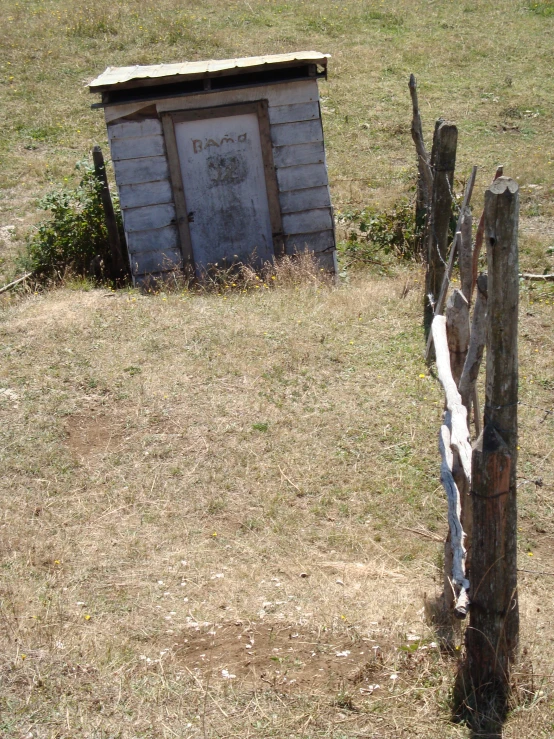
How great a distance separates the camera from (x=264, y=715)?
11.3ft

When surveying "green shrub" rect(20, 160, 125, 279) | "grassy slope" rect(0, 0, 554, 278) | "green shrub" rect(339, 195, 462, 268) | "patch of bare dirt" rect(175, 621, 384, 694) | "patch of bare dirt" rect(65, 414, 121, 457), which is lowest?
"patch of bare dirt" rect(175, 621, 384, 694)

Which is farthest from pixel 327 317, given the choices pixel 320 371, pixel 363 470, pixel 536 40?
pixel 536 40

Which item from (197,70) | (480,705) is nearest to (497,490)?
(480,705)

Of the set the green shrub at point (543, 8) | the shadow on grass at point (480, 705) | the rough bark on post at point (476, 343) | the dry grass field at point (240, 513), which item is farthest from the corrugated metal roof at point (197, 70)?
the green shrub at point (543, 8)

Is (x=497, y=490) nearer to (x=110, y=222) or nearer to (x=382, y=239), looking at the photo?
(x=382, y=239)

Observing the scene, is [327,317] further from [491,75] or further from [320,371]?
[491,75]

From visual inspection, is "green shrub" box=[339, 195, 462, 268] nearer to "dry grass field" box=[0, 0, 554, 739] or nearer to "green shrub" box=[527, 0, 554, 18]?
"dry grass field" box=[0, 0, 554, 739]

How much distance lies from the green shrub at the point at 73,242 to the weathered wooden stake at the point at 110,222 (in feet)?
0.37

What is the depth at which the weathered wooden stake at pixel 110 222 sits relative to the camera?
9.69 m

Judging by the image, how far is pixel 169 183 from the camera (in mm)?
9469

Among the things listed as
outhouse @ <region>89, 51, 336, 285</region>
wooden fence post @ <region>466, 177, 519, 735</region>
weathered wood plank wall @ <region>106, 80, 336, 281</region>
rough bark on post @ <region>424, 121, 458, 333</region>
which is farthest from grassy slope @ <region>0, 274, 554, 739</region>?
outhouse @ <region>89, 51, 336, 285</region>

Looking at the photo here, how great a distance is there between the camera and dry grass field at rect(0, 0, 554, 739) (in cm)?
355

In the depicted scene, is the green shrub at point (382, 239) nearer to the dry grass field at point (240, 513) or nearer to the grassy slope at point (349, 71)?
the dry grass field at point (240, 513)

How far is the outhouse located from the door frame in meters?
0.01
